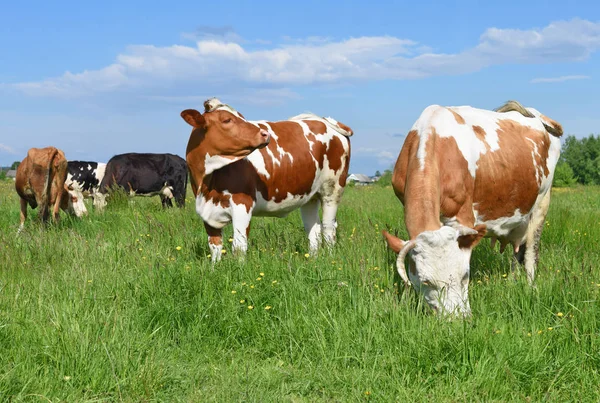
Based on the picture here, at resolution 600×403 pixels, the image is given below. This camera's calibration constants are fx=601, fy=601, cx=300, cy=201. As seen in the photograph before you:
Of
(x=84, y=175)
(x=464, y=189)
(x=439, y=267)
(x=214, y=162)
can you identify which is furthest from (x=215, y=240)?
(x=84, y=175)

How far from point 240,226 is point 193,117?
1.36 metres

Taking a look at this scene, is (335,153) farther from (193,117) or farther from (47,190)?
(47,190)

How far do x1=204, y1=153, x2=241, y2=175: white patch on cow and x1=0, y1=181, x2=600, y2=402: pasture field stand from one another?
1.11 metres

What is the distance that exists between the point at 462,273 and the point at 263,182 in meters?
3.20

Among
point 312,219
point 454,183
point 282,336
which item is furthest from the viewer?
point 312,219

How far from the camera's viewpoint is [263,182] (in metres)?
7.47

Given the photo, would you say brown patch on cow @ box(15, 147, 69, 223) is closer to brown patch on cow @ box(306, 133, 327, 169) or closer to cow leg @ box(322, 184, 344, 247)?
cow leg @ box(322, 184, 344, 247)

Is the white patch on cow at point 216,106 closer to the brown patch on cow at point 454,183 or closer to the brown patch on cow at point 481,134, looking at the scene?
the brown patch on cow at point 454,183

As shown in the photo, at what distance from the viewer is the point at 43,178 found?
1095 centimetres

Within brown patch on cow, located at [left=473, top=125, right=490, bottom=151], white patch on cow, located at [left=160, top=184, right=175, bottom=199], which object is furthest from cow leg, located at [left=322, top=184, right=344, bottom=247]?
white patch on cow, located at [left=160, top=184, right=175, bottom=199]

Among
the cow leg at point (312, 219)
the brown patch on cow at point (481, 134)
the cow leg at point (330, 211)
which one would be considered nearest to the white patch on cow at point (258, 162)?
the cow leg at point (330, 211)

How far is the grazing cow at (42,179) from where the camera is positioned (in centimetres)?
1091

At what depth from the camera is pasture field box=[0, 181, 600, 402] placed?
164 inches

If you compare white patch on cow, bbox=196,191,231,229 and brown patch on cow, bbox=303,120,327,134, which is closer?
white patch on cow, bbox=196,191,231,229
